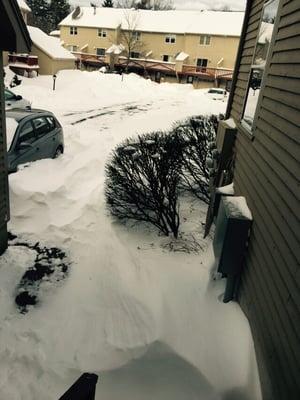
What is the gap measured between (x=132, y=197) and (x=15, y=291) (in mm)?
3090

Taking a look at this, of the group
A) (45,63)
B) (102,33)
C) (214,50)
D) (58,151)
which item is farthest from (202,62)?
(58,151)

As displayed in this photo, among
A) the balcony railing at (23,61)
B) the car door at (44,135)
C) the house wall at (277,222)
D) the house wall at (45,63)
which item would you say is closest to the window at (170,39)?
the house wall at (45,63)

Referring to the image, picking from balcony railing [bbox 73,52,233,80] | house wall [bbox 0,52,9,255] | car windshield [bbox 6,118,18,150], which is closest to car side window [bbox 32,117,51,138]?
car windshield [bbox 6,118,18,150]

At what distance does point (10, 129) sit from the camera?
8.62 m

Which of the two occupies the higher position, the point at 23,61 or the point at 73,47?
the point at 73,47

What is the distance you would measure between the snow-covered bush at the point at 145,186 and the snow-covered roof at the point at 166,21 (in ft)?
129

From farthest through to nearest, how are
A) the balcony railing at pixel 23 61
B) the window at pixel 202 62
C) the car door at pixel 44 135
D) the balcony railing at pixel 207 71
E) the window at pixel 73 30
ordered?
the window at pixel 73 30, the window at pixel 202 62, the balcony railing at pixel 207 71, the balcony railing at pixel 23 61, the car door at pixel 44 135

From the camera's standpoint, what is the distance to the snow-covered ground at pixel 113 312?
3.99 m

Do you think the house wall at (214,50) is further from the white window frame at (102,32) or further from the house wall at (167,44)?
the white window frame at (102,32)

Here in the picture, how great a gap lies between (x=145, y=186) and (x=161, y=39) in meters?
43.0

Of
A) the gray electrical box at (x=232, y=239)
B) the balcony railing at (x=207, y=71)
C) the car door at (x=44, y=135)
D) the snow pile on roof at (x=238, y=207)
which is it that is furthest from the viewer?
the balcony railing at (x=207, y=71)

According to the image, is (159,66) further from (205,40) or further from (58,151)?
(58,151)

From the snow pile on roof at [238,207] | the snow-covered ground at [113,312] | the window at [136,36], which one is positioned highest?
the window at [136,36]

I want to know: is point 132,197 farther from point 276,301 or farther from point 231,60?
point 231,60
